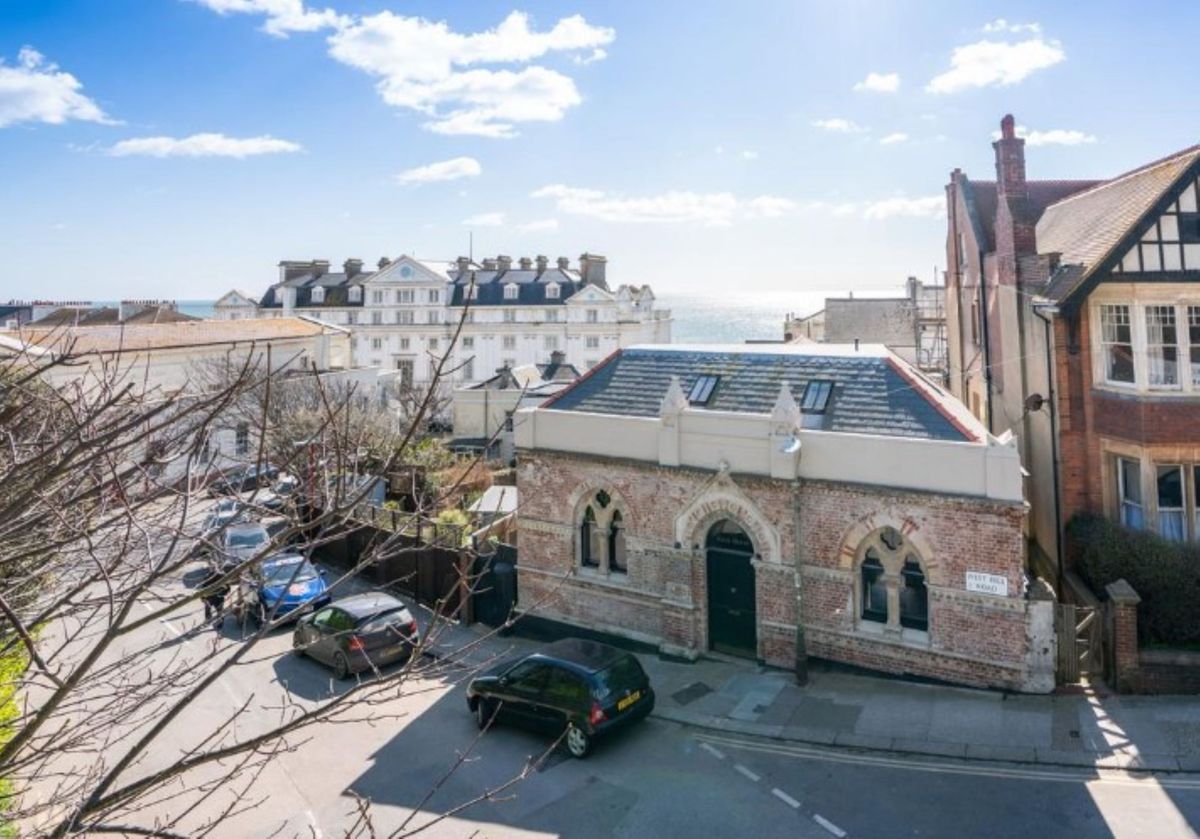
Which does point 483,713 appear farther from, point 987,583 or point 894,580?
point 987,583

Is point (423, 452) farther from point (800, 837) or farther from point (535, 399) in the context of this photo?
point (800, 837)

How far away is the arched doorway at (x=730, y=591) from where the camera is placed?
57.1 ft

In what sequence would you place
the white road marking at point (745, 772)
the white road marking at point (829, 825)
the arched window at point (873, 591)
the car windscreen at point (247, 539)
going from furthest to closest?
the car windscreen at point (247, 539) → the arched window at point (873, 591) → the white road marking at point (745, 772) → the white road marking at point (829, 825)

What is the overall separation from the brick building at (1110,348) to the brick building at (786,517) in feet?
9.39

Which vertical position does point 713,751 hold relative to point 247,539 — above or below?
below

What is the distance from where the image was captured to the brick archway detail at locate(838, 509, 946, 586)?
1515 cm

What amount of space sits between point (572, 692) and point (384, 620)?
18.0 feet

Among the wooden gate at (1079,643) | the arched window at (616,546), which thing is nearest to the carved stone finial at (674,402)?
the arched window at (616,546)

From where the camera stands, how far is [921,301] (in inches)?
2216

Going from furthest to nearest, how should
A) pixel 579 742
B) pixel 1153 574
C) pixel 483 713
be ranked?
1. pixel 1153 574
2. pixel 483 713
3. pixel 579 742

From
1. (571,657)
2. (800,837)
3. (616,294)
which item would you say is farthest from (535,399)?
(616,294)

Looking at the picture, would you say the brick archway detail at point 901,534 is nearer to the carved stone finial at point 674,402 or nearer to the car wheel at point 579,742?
the carved stone finial at point 674,402

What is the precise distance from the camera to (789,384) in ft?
61.1

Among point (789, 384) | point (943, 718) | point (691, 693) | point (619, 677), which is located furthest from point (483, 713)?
point (789, 384)
